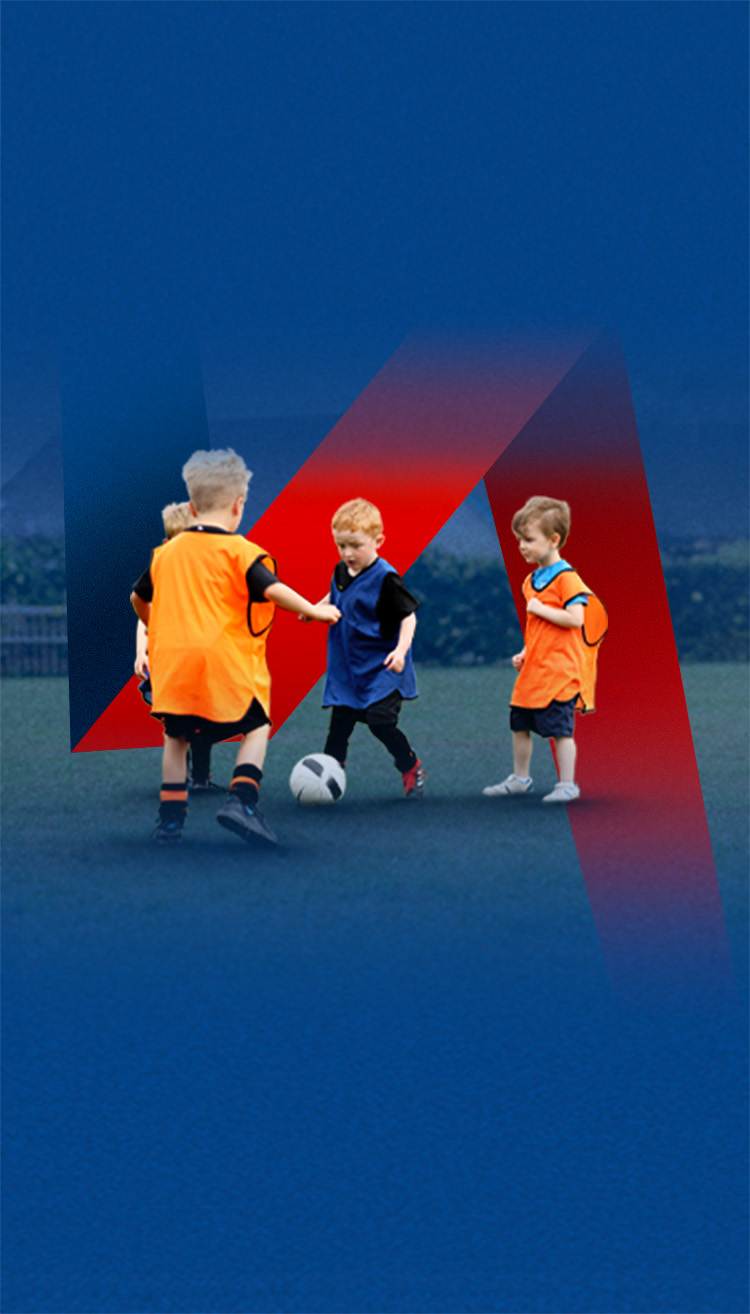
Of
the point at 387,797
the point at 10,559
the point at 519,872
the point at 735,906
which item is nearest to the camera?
the point at 735,906

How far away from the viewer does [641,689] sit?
23.1ft

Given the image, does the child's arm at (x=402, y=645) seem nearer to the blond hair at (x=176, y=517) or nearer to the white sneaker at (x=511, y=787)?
the white sneaker at (x=511, y=787)

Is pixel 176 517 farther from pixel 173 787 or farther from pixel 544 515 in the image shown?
pixel 544 515

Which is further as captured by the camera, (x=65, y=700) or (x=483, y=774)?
(x=65, y=700)

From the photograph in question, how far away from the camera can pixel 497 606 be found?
16406 mm

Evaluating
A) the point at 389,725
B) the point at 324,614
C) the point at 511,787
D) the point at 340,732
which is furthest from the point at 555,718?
the point at 324,614

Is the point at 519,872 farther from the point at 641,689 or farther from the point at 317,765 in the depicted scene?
the point at 641,689

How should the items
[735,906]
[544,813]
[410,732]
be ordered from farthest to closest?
[410,732], [544,813], [735,906]

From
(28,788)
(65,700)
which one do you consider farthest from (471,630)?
(28,788)

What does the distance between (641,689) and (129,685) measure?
2.93m

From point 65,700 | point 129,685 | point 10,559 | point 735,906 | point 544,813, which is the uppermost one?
point 10,559

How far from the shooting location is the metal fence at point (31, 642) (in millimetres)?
15930

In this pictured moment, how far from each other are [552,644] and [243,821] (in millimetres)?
2172

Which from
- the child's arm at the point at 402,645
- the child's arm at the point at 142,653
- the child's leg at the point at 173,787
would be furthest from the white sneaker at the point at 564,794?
the child's arm at the point at 142,653
